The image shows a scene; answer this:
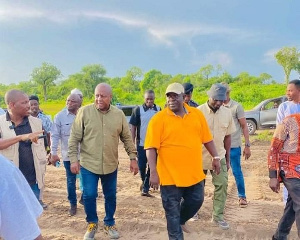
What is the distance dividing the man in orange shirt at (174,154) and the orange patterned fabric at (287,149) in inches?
30.3

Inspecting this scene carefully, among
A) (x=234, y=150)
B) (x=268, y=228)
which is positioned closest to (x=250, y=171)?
(x=234, y=150)

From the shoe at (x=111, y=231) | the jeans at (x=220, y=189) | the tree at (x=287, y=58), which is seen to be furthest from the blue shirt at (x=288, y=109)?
the tree at (x=287, y=58)

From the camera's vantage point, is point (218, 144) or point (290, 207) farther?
point (218, 144)

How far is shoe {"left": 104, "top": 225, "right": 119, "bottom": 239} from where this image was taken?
4.25 m

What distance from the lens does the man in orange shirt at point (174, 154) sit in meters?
3.62

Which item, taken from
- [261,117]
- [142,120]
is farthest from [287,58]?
[142,120]

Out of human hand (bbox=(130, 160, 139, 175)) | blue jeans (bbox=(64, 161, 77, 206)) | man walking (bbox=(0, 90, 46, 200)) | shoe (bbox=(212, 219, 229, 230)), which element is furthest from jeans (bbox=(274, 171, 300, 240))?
blue jeans (bbox=(64, 161, 77, 206))

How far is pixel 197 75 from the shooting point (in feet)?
220

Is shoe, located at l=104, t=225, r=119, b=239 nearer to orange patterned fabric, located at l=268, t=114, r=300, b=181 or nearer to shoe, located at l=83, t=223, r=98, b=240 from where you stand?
shoe, located at l=83, t=223, r=98, b=240

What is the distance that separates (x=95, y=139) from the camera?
13.6 ft

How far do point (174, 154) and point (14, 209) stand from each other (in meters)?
2.48

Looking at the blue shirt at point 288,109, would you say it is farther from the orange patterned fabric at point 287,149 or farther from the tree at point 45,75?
the tree at point 45,75

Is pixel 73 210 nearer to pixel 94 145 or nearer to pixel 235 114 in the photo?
pixel 94 145

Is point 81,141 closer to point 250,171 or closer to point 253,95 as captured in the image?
point 250,171
